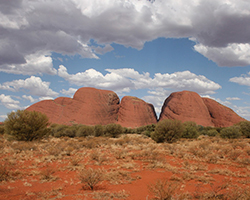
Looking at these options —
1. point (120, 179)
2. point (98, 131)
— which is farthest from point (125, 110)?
point (120, 179)

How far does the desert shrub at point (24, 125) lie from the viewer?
17156 mm

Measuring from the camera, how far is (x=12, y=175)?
7.25m

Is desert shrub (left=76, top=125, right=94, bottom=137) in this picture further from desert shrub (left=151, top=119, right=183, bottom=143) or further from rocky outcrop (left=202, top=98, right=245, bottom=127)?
rocky outcrop (left=202, top=98, right=245, bottom=127)

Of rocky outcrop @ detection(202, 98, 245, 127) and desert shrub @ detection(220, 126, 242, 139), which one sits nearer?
desert shrub @ detection(220, 126, 242, 139)

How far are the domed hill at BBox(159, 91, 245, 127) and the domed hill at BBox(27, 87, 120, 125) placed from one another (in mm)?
18406

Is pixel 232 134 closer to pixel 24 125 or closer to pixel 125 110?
pixel 24 125

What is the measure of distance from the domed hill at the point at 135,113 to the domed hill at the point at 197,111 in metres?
4.84

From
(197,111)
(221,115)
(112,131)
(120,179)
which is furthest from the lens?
(197,111)

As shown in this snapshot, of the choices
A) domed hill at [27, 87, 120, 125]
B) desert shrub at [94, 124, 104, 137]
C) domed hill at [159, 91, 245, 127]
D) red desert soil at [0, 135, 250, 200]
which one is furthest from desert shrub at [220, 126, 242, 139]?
domed hill at [27, 87, 120, 125]

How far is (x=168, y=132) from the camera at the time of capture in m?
18.5

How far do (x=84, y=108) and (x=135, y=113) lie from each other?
1670cm

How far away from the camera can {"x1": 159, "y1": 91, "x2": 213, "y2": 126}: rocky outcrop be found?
57812 millimetres

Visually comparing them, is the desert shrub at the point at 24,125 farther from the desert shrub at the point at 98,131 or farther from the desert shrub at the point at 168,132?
the desert shrub at the point at 168,132

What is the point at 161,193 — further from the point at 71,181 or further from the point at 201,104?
the point at 201,104
